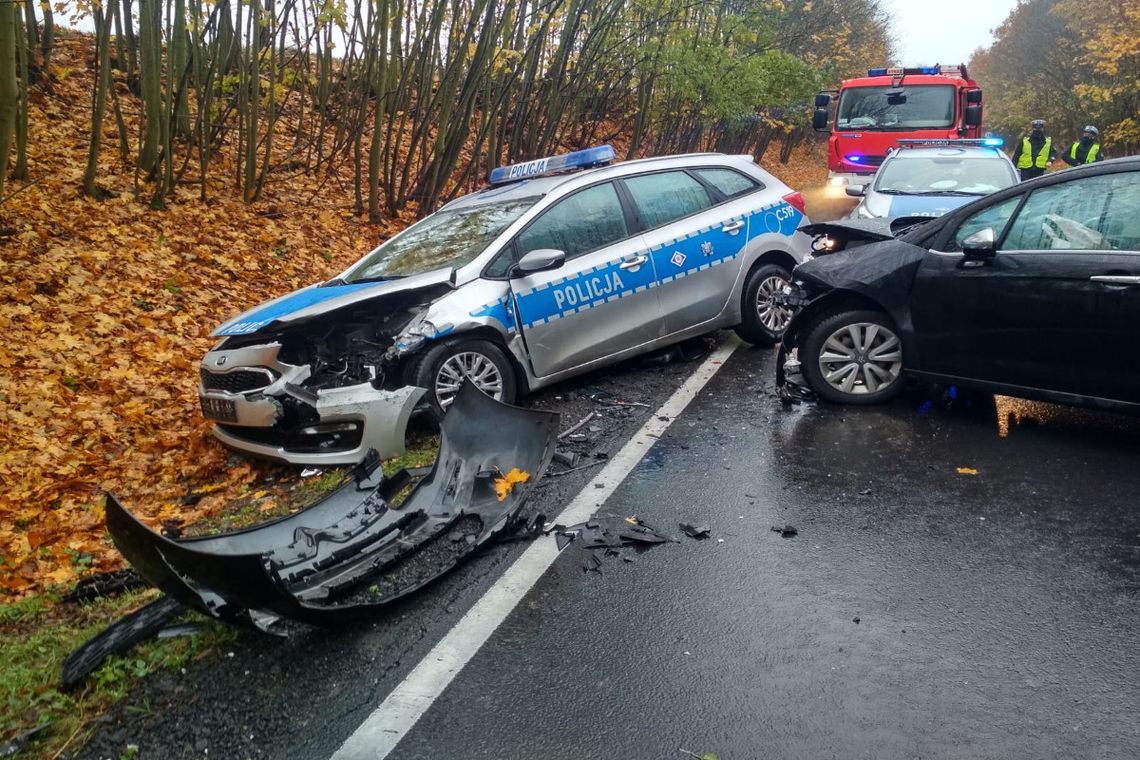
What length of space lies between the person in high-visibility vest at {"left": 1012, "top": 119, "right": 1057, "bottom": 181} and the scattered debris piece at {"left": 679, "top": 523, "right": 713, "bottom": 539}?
45.5 ft

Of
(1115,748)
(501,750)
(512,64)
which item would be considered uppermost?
(512,64)

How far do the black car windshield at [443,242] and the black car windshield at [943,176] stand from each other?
600 cm

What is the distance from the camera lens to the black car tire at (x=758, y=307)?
7.52 meters

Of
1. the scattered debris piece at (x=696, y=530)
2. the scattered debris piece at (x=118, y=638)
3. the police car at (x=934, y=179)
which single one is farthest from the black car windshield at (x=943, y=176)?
the scattered debris piece at (x=118, y=638)

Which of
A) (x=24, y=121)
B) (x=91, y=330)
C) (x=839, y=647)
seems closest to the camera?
(x=839, y=647)

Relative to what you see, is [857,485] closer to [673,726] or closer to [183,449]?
[673,726]

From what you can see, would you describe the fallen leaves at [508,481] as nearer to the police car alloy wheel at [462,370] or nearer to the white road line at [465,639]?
the white road line at [465,639]

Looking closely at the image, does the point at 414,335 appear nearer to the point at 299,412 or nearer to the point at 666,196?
the point at 299,412

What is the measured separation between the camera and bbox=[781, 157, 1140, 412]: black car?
4.84m

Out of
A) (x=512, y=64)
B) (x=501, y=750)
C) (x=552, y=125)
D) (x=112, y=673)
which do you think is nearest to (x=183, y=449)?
(x=112, y=673)

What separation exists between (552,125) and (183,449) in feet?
39.3

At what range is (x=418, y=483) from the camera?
4590mm

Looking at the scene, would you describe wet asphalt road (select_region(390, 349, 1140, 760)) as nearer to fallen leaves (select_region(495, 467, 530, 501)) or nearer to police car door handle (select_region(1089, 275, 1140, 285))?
fallen leaves (select_region(495, 467, 530, 501))

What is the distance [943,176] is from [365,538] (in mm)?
9291
